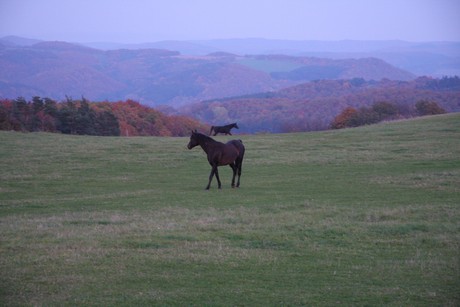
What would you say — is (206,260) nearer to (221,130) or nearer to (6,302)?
(6,302)

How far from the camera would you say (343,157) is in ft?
99.3

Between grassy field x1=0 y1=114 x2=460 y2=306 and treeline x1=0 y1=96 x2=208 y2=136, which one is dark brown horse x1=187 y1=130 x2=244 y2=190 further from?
treeline x1=0 y1=96 x2=208 y2=136

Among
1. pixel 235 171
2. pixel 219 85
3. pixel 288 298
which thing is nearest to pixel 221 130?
pixel 235 171

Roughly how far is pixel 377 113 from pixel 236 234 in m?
63.0

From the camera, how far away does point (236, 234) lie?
40.7 ft

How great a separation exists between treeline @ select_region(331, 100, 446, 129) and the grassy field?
130 ft

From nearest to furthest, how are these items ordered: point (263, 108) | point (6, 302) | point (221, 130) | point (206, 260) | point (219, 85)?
1. point (6, 302)
2. point (206, 260)
3. point (221, 130)
4. point (263, 108)
5. point (219, 85)

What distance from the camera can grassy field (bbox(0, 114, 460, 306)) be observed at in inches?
335

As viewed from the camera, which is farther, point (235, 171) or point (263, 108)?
point (263, 108)

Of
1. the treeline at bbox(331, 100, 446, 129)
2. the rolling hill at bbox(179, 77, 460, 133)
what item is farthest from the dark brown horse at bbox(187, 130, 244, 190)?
the rolling hill at bbox(179, 77, 460, 133)

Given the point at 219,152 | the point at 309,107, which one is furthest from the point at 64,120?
the point at 309,107

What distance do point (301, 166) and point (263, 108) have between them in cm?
8737

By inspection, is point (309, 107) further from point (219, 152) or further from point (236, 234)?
point (236, 234)

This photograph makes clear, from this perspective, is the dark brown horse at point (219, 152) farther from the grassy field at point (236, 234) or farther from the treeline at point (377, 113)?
the treeline at point (377, 113)
